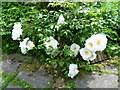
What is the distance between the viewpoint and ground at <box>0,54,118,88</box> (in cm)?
165

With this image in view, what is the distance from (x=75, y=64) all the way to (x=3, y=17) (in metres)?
1.30

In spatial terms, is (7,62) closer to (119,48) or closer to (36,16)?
(36,16)

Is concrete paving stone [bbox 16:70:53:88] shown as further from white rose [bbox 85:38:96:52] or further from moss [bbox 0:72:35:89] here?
white rose [bbox 85:38:96:52]

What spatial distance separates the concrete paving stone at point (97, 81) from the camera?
1.63m

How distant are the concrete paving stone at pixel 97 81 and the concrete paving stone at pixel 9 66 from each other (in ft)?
2.50

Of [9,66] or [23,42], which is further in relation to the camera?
[9,66]

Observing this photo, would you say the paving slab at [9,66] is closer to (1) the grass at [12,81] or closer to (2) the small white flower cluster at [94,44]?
(1) the grass at [12,81]

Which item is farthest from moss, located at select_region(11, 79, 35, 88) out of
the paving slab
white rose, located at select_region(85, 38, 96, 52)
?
white rose, located at select_region(85, 38, 96, 52)

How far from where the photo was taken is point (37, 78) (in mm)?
1767

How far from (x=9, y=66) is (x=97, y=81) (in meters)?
1.06

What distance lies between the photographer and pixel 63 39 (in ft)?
6.46

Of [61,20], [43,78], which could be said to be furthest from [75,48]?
[43,78]

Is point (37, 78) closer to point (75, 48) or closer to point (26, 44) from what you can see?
point (26, 44)

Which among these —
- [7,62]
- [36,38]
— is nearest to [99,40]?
[36,38]
